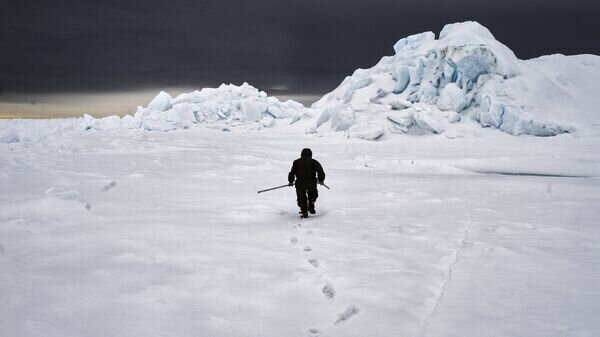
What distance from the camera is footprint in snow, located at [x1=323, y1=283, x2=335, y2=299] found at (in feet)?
12.9

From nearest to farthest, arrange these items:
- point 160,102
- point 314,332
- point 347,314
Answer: point 314,332, point 347,314, point 160,102

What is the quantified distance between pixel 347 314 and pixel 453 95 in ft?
142

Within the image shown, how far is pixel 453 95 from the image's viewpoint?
1704 inches

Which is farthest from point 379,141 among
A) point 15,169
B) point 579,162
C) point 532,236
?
point 532,236

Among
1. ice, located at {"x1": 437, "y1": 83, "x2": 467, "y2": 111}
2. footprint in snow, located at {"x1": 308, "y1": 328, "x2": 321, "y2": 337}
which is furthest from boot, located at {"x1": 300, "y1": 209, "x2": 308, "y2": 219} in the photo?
ice, located at {"x1": 437, "y1": 83, "x2": 467, "y2": 111}

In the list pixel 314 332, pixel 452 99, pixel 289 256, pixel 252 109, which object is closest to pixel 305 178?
pixel 289 256

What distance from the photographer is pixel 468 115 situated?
42.7m

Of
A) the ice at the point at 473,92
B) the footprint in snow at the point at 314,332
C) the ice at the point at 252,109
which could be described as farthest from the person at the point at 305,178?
the ice at the point at 252,109

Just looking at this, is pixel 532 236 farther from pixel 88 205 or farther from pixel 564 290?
pixel 88 205

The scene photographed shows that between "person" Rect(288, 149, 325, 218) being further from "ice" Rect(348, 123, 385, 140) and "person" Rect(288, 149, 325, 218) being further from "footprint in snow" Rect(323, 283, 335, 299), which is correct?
"ice" Rect(348, 123, 385, 140)

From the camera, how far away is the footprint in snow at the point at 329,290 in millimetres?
3934

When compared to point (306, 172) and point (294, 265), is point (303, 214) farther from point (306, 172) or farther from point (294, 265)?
point (294, 265)

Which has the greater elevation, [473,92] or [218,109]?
[473,92]

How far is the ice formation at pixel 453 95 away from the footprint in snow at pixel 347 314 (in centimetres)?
3418
